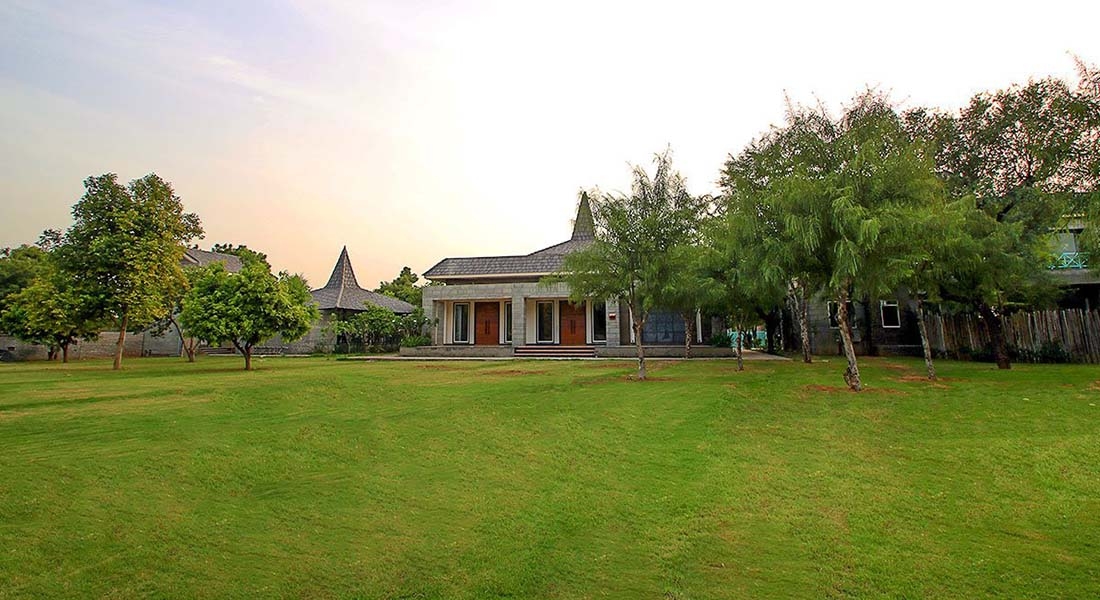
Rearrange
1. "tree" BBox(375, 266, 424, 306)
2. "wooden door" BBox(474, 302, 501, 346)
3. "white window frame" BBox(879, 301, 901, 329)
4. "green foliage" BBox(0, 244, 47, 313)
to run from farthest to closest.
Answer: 1. "tree" BBox(375, 266, 424, 306)
2. "wooden door" BBox(474, 302, 501, 346)
3. "green foliage" BBox(0, 244, 47, 313)
4. "white window frame" BBox(879, 301, 901, 329)

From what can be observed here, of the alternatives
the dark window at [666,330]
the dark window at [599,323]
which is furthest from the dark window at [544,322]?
the dark window at [666,330]

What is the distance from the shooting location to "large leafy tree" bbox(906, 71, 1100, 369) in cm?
1160

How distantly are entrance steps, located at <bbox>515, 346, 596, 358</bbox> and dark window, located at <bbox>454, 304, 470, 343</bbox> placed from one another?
17.6 feet

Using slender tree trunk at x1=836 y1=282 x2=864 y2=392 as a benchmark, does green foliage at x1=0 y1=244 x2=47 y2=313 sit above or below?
above

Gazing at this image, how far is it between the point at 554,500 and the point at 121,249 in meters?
22.2

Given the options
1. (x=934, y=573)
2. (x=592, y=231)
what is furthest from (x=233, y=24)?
(x=934, y=573)

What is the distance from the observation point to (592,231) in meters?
14.0

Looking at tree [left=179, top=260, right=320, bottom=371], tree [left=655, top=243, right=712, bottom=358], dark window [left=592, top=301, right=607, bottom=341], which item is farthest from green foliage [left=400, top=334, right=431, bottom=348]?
tree [left=655, top=243, right=712, bottom=358]

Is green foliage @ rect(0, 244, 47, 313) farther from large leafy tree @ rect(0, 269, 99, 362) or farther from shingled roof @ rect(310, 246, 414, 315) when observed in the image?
shingled roof @ rect(310, 246, 414, 315)

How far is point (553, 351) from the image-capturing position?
1032 inches

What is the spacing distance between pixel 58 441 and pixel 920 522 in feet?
29.3

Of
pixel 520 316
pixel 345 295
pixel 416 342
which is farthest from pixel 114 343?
pixel 520 316

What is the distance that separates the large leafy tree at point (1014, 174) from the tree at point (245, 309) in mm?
19141

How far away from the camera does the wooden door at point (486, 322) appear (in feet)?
98.3
